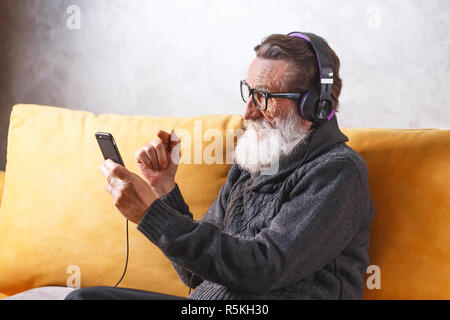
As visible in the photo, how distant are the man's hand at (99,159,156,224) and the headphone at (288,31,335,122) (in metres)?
0.41

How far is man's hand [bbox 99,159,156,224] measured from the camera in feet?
3.19

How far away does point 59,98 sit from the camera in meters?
2.07

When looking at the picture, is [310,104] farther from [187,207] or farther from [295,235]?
[187,207]

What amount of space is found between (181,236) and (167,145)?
1.32ft

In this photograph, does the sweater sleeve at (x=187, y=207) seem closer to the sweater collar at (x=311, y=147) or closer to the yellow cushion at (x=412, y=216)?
the sweater collar at (x=311, y=147)

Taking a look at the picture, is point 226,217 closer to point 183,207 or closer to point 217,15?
point 183,207

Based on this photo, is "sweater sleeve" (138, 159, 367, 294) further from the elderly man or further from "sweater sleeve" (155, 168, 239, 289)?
"sweater sleeve" (155, 168, 239, 289)

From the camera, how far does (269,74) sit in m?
1.11

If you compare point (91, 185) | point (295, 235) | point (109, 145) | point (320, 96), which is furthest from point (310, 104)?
point (91, 185)

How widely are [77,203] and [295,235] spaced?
0.81 m

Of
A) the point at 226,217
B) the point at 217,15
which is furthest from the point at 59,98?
the point at 226,217

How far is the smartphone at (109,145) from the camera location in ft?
3.87

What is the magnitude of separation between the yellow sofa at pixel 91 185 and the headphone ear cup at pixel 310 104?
234 mm
